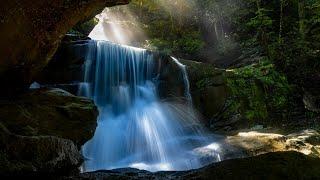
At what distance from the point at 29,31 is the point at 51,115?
164cm

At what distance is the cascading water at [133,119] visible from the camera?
355 inches

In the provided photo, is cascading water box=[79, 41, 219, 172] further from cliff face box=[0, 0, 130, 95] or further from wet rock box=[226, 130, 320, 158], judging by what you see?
cliff face box=[0, 0, 130, 95]

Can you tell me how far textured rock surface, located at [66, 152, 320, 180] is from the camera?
3807 mm

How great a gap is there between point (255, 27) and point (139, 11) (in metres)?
7.43

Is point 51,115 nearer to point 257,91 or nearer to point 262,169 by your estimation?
point 262,169

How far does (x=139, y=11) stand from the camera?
2239 cm

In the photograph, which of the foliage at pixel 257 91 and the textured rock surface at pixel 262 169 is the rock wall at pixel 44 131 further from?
the foliage at pixel 257 91

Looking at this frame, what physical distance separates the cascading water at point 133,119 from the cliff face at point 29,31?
8.04 feet

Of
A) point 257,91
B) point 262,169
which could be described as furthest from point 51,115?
point 257,91

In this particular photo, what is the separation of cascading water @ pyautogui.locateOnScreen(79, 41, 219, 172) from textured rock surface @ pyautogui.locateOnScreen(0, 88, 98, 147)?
1.33 m

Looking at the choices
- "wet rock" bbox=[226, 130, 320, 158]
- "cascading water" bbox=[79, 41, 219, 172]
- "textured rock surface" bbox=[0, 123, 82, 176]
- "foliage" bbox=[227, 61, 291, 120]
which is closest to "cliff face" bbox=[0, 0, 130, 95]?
"textured rock surface" bbox=[0, 123, 82, 176]

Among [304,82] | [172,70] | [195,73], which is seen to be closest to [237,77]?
[195,73]

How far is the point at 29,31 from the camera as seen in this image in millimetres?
6844

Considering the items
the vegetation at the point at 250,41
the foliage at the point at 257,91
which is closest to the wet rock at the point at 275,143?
the foliage at the point at 257,91
